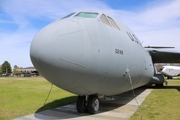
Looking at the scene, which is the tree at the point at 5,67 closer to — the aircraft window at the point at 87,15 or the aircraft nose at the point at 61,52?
the aircraft window at the point at 87,15

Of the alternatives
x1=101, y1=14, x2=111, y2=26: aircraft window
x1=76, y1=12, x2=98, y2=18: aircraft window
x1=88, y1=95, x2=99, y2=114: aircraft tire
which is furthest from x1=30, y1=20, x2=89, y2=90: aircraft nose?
x1=88, y1=95, x2=99, y2=114: aircraft tire

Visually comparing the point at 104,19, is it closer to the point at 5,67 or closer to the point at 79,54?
the point at 79,54

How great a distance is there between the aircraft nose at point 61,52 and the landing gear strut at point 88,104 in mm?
1565

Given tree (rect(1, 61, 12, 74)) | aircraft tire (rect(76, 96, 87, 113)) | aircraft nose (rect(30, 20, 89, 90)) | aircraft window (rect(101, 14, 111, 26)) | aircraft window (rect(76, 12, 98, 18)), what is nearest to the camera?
aircraft nose (rect(30, 20, 89, 90))

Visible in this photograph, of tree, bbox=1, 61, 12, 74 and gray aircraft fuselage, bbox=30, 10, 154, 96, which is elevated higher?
→ tree, bbox=1, 61, 12, 74

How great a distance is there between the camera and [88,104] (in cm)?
623

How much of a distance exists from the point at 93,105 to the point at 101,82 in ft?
3.64

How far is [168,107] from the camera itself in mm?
7914

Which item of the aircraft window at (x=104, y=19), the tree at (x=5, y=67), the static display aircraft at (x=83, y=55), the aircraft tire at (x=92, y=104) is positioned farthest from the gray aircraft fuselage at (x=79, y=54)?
the tree at (x=5, y=67)

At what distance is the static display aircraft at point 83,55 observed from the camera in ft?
14.8

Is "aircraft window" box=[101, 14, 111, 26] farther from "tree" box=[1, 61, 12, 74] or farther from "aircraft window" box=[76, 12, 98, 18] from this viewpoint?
"tree" box=[1, 61, 12, 74]

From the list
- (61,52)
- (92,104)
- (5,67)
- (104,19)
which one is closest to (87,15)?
(104,19)

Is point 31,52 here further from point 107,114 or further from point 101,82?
point 107,114

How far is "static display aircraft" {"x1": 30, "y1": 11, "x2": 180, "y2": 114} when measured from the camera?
14.8 feet
